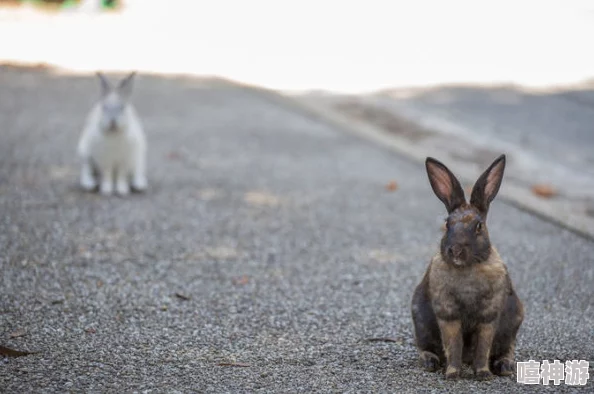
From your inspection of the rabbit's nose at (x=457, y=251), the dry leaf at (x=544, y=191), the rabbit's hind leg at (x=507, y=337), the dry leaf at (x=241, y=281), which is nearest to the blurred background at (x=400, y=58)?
the dry leaf at (x=544, y=191)

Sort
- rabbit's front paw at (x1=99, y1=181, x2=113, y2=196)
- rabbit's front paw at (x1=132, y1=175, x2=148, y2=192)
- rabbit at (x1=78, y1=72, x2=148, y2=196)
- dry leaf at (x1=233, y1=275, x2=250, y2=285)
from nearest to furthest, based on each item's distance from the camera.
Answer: dry leaf at (x1=233, y1=275, x2=250, y2=285)
rabbit at (x1=78, y1=72, x2=148, y2=196)
rabbit's front paw at (x1=99, y1=181, x2=113, y2=196)
rabbit's front paw at (x1=132, y1=175, x2=148, y2=192)

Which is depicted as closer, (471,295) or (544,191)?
(471,295)

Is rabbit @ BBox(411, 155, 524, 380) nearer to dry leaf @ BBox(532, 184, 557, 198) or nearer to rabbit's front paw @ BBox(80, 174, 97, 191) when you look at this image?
dry leaf @ BBox(532, 184, 557, 198)

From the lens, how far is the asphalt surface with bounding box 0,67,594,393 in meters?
4.02

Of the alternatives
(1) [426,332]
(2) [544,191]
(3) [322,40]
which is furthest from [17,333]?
(3) [322,40]

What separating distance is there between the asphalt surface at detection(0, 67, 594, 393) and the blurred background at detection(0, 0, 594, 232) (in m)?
0.95

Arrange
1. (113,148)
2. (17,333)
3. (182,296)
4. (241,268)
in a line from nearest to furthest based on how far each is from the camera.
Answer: (17,333) → (182,296) → (241,268) → (113,148)

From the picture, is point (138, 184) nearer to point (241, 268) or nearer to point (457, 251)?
point (241, 268)

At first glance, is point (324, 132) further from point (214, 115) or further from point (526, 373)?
point (526, 373)

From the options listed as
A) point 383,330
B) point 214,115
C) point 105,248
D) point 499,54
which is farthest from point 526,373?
point 499,54

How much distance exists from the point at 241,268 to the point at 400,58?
8271 mm

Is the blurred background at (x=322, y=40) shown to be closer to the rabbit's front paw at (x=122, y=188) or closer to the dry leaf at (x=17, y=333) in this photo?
the rabbit's front paw at (x=122, y=188)
